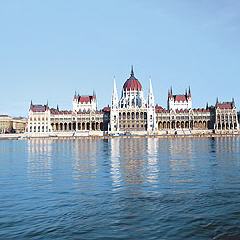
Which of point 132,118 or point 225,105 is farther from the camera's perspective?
point 225,105

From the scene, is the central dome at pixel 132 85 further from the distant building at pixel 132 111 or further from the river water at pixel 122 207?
the river water at pixel 122 207

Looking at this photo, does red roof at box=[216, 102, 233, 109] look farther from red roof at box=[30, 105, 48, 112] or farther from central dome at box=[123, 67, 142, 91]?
red roof at box=[30, 105, 48, 112]

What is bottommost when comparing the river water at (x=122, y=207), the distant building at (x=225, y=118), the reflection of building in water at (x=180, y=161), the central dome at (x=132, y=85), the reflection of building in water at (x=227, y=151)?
the river water at (x=122, y=207)

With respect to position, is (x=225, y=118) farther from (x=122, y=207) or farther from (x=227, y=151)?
(x=122, y=207)

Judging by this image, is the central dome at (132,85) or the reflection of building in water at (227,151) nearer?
the reflection of building in water at (227,151)

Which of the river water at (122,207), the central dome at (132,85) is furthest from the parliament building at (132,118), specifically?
the river water at (122,207)

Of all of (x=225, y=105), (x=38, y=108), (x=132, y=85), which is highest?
(x=132, y=85)

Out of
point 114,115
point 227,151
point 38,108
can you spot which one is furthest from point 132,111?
point 227,151

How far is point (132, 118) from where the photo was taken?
185250 mm

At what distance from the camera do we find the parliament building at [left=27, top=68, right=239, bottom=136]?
18400cm

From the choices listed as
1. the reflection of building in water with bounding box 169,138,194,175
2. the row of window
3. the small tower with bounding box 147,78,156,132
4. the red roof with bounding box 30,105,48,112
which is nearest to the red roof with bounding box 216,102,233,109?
the small tower with bounding box 147,78,156,132

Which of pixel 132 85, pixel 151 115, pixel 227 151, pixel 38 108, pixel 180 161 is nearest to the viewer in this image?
pixel 180 161

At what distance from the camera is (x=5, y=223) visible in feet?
52.6

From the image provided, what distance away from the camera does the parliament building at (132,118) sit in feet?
604
